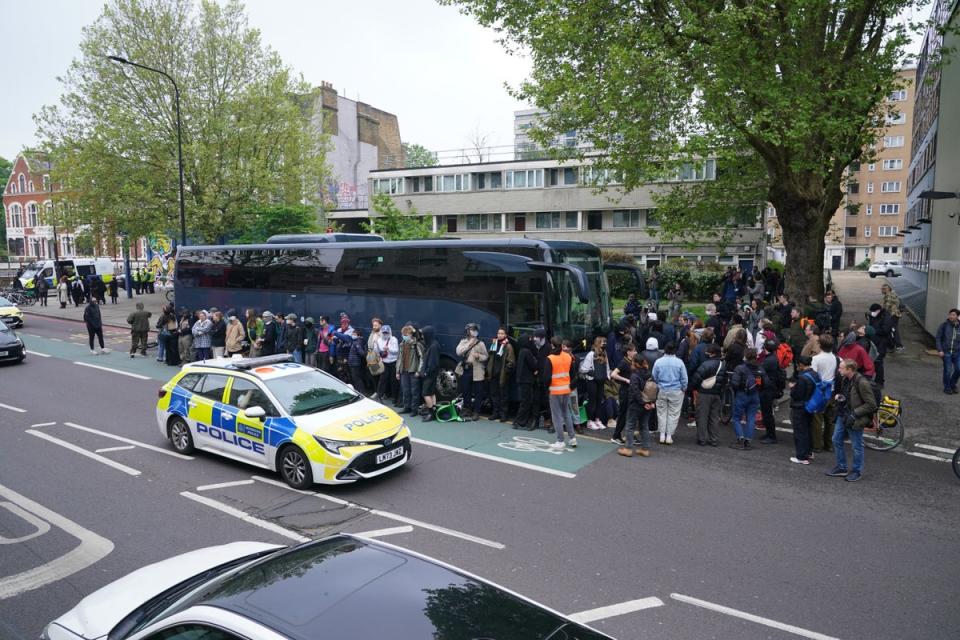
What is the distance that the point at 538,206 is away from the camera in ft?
152

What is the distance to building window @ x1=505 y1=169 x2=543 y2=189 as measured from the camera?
4594 centimetres

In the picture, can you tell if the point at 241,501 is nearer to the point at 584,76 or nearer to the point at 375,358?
the point at 375,358

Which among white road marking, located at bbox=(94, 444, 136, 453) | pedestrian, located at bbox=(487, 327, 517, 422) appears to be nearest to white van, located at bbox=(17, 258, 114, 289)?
white road marking, located at bbox=(94, 444, 136, 453)

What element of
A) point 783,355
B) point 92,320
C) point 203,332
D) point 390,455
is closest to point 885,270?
point 783,355

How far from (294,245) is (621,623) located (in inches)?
556

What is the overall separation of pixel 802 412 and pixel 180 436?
969cm

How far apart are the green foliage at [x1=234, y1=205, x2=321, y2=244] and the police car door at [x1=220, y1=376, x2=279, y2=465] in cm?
2123

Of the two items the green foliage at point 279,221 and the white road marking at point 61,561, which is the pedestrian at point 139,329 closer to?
the green foliage at point 279,221

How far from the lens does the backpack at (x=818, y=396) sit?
983 cm

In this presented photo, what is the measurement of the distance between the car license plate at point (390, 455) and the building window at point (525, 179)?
39.0 meters

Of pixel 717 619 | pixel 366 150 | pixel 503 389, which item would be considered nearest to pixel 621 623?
pixel 717 619

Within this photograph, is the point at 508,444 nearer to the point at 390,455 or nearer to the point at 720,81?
the point at 390,455

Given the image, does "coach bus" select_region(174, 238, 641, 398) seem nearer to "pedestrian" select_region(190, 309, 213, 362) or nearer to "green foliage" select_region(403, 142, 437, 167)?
"pedestrian" select_region(190, 309, 213, 362)

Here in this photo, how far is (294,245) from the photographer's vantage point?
56.6 feet
